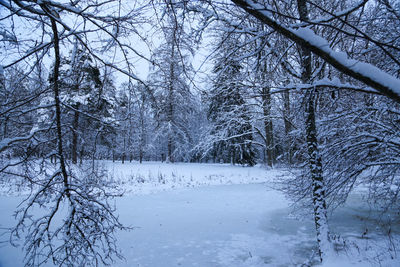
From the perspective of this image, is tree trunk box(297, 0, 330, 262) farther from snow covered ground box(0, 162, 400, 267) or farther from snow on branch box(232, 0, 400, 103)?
snow on branch box(232, 0, 400, 103)

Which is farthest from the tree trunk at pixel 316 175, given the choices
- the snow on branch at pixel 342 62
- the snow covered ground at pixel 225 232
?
the snow on branch at pixel 342 62

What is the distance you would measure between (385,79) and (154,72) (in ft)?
7.78

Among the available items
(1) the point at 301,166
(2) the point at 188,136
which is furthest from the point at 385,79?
(2) the point at 188,136

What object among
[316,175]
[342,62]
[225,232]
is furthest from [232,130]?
[342,62]

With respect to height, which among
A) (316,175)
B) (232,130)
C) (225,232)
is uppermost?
(232,130)

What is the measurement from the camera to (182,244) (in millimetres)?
4340

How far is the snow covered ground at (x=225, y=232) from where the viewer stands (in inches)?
143

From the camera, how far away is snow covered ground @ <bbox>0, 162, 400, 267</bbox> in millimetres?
3631

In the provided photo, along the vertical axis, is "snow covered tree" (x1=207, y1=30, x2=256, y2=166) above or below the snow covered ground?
above

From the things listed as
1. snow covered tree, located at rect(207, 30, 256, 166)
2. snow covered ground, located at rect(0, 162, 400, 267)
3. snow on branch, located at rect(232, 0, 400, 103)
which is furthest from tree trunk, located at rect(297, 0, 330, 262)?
snow covered tree, located at rect(207, 30, 256, 166)

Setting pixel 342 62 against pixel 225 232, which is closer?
pixel 342 62

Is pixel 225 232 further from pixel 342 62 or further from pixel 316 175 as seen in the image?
pixel 342 62

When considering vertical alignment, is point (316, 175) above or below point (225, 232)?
above

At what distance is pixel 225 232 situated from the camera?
16.1ft
